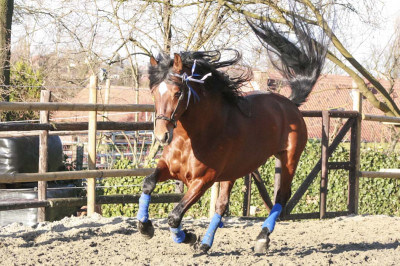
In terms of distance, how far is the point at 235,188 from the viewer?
928 centimetres

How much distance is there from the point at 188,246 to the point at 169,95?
169 centimetres

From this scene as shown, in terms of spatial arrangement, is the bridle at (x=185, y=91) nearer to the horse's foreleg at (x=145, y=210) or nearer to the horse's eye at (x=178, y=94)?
the horse's eye at (x=178, y=94)

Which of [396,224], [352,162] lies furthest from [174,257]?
[352,162]

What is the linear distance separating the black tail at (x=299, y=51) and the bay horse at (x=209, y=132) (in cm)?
71

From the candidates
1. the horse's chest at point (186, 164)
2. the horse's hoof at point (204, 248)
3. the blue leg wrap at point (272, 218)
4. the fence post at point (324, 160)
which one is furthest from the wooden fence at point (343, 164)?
the horse's chest at point (186, 164)

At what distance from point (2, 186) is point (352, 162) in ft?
15.9

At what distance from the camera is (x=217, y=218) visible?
4.77m

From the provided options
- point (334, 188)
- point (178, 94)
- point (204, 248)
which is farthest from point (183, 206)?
point (334, 188)

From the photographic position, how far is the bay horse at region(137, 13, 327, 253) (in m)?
4.02

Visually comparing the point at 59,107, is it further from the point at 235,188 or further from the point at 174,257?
the point at 235,188

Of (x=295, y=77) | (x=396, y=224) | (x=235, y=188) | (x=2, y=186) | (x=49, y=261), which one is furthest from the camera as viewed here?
(x=235, y=188)

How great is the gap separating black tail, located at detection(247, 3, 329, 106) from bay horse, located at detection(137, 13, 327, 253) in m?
0.71

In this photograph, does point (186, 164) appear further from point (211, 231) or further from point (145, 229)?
point (211, 231)

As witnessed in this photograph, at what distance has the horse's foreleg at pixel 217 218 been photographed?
4508 mm
